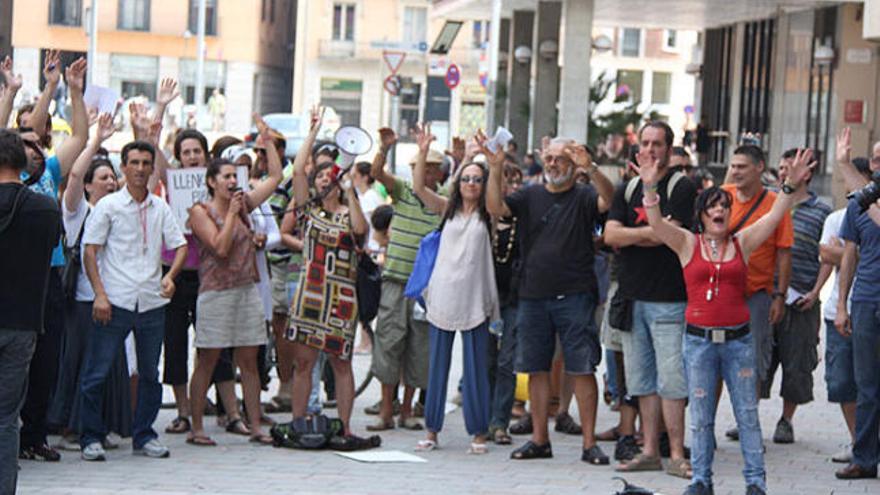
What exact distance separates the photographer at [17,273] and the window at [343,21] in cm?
6547

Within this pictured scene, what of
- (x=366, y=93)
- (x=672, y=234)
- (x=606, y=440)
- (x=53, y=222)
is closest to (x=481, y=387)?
(x=606, y=440)

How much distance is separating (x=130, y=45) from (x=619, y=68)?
20844 millimetres

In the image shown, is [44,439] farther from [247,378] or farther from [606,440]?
[606,440]

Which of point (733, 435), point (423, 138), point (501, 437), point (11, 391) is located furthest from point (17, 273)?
point (733, 435)

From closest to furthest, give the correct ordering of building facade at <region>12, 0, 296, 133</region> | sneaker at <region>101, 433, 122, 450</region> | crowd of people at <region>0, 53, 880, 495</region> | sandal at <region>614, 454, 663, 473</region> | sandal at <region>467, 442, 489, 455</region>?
crowd of people at <region>0, 53, 880, 495</region> → sandal at <region>614, 454, 663, 473</region> → sneaker at <region>101, 433, 122, 450</region> → sandal at <region>467, 442, 489, 455</region> → building facade at <region>12, 0, 296, 133</region>

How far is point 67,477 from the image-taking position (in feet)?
32.7

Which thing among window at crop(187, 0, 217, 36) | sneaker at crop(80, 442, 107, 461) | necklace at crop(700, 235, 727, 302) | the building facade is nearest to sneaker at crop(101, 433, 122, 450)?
sneaker at crop(80, 442, 107, 461)

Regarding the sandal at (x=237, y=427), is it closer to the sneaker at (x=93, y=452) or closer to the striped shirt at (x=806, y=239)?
the sneaker at (x=93, y=452)

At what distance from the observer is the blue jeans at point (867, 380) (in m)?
10.5

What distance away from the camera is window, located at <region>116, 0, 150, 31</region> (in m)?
72.6

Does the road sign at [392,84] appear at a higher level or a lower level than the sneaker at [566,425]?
higher

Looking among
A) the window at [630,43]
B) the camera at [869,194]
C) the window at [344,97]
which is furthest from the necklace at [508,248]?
the window at [630,43]

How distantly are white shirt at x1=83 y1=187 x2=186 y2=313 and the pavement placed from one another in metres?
1.00

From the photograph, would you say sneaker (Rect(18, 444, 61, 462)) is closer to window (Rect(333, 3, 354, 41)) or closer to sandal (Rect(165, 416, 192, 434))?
sandal (Rect(165, 416, 192, 434))
